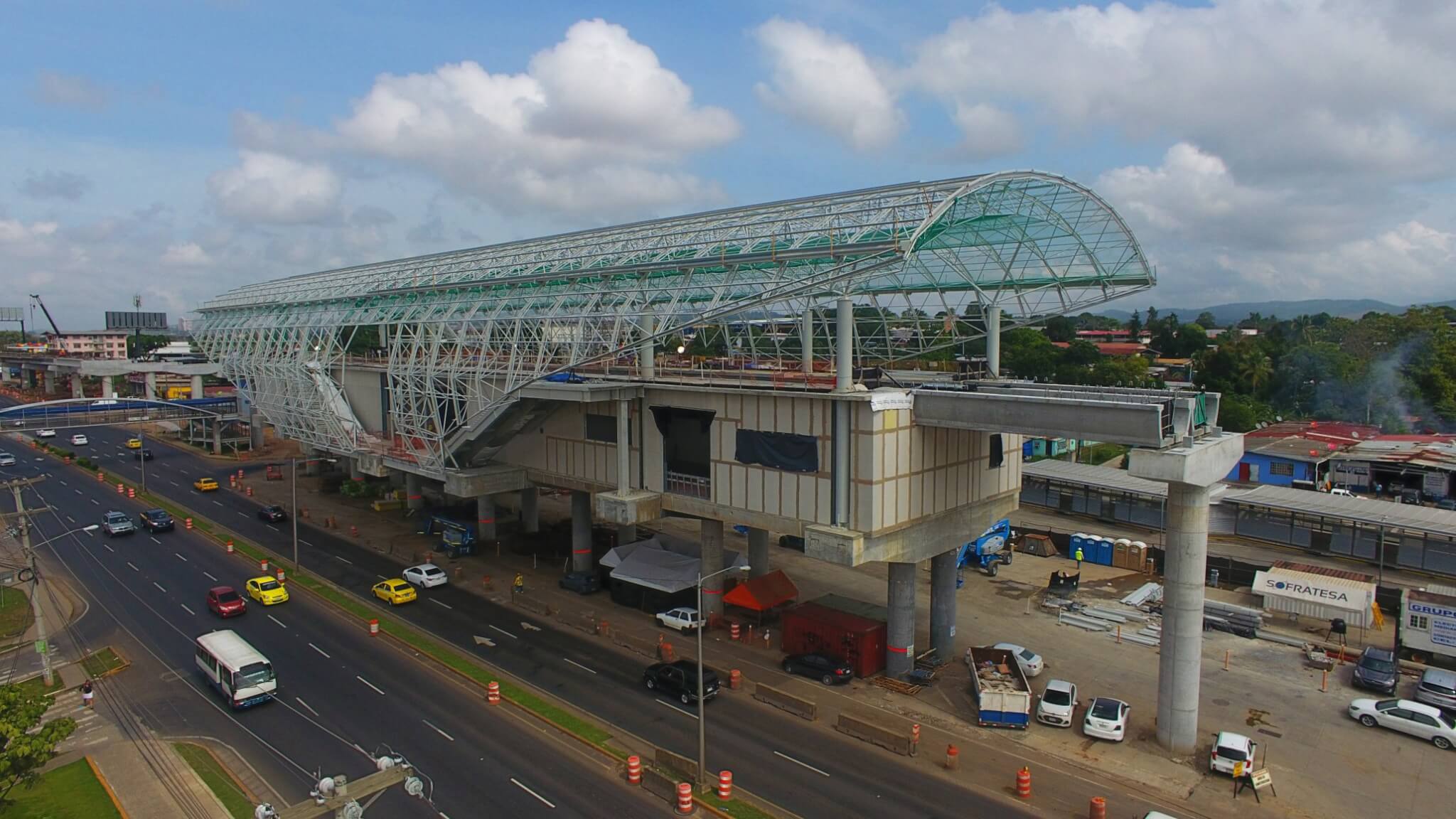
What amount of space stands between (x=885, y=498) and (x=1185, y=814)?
46.2ft

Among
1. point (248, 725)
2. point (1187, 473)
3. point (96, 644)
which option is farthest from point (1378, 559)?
point (96, 644)

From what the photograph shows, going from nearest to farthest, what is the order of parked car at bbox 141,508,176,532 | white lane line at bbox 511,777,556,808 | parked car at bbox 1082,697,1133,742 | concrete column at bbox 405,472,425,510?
white lane line at bbox 511,777,556,808
parked car at bbox 1082,697,1133,742
parked car at bbox 141,508,176,532
concrete column at bbox 405,472,425,510

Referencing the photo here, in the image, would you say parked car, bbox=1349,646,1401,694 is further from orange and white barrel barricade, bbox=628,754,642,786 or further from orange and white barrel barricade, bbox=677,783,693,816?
orange and white barrel barricade, bbox=628,754,642,786

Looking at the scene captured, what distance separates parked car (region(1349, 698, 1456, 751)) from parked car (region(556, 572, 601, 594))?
116 feet

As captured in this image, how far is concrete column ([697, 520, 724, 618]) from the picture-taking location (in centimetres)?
4141

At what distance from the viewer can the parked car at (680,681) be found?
32.3 m

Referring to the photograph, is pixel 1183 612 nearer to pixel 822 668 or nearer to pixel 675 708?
pixel 822 668

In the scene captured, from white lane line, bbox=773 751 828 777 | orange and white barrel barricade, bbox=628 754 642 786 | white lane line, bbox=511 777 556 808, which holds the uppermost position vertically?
orange and white barrel barricade, bbox=628 754 642 786

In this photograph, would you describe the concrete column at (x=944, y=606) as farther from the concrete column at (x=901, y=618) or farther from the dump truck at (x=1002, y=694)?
the dump truck at (x=1002, y=694)

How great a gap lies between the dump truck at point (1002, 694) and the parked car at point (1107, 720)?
211 centimetres

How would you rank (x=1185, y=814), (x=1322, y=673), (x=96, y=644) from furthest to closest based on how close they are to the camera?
(x=96, y=644) → (x=1322, y=673) → (x=1185, y=814)

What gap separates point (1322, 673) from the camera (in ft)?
115

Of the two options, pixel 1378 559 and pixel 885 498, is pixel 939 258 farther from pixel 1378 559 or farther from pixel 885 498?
pixel 1378 559

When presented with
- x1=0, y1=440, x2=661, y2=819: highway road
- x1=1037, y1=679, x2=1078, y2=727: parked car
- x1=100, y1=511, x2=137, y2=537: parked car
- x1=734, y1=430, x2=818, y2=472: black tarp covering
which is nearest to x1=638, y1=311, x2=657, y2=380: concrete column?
x1=734, y1=430, x2=818, y2=472: black tarp covering
